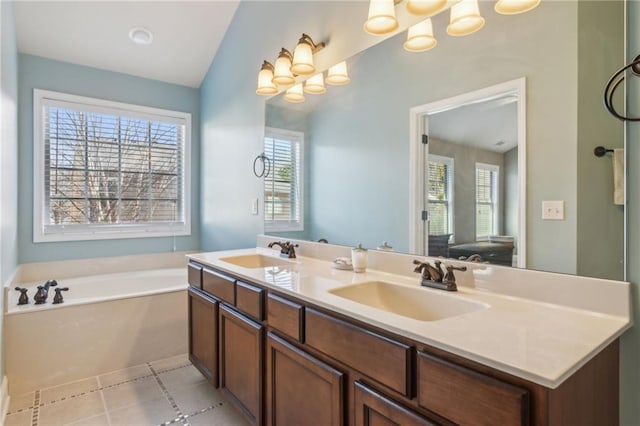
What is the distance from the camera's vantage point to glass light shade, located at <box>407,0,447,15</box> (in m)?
1.57

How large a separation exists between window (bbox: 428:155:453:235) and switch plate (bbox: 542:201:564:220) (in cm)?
39

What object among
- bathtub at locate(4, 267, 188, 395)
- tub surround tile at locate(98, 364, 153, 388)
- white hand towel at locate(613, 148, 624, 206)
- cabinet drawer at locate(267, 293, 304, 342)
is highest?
white hand towel at locate(613, 148, 624, 206)

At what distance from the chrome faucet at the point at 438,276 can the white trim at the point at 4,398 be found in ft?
7.93

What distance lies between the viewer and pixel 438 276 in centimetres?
142

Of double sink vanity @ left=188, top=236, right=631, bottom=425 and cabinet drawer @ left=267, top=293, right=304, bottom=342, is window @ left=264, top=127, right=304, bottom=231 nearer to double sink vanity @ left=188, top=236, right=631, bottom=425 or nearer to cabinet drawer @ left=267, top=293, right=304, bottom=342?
double sink vanity @ left=188, top=236, right=631, bottom=425

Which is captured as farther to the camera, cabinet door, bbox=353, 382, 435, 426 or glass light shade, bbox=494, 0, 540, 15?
glass light shade, bbox=494, 0, 540, 15

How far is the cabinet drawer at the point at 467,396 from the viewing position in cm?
73

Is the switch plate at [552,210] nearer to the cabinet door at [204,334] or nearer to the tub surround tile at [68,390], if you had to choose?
the cabinet door at [204,334]

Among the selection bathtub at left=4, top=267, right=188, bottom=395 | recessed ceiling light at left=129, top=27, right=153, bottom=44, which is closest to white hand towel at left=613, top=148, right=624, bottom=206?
bathtub at left=4, top=267, right=188, bottom=395

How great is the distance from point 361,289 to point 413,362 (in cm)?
58

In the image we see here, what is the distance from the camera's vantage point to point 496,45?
4.58ft

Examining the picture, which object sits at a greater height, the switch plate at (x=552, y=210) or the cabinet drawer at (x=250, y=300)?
the switch plate at (x=552, y=210)

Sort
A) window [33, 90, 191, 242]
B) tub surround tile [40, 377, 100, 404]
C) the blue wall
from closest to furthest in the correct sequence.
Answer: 1. tub surround tile [40, 377, 100, 404]
2. the blue wall
3. window [33, 90, 191, 242]

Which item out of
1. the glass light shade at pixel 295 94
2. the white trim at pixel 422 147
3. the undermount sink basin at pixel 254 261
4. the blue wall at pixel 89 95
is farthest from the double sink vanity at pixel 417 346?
the blue wall at pixel 89 95
